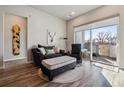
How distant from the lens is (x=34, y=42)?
4750mm

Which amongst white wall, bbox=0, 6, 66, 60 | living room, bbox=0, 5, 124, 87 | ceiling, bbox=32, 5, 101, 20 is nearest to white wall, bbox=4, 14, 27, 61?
living room, bbox=0, 5, 124, 87

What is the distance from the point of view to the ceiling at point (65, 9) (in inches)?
168

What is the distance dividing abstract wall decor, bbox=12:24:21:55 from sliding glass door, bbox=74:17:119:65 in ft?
9.49

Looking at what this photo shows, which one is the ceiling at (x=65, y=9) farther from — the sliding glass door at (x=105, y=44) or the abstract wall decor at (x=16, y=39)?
the abstract wall decor at (x=16, y=39)

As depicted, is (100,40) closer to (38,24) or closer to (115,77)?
(115,77)

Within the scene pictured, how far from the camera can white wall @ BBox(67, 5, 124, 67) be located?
11.2 feet

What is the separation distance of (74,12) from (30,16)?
7.07 feet

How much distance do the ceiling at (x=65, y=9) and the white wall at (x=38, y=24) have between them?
0.30 meters

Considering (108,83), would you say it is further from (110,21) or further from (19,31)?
(19,31)

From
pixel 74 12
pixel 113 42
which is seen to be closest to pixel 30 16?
pixel 74 12

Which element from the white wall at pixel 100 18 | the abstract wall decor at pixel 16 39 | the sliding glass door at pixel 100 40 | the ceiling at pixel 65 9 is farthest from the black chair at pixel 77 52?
the abstract wall decor at pixel 16 39

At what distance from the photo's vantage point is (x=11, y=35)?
439 cm

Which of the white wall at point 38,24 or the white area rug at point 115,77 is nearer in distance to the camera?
the white area rug at point 115,77

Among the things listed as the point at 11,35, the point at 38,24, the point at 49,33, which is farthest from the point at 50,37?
the point at 11,35
